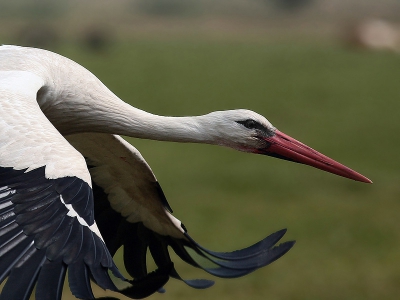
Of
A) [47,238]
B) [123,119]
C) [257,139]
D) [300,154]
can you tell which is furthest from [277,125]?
[47,238]

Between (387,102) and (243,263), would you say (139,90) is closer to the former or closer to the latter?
(387,102)

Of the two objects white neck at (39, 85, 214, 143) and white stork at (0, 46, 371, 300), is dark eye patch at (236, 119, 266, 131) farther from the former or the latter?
white neck at (39, 85, 214, 143)

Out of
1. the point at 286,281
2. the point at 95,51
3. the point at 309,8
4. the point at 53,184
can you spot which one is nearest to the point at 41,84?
the point at 53,184

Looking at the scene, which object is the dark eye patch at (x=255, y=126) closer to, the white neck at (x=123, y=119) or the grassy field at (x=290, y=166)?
the white neck at (x=123, y=119)

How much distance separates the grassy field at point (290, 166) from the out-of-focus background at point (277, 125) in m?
0.04

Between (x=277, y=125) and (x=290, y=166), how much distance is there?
2.76m

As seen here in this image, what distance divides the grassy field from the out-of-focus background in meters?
0.04

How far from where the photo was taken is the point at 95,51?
3656 cm

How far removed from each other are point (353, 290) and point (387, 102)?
1513 cm

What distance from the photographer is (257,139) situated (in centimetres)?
543

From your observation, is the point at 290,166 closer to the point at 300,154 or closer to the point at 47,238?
the point at 300,154

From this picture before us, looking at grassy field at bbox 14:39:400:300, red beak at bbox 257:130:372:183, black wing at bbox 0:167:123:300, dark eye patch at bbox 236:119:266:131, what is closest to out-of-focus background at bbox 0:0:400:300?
grassy field at bbox 14:39:400:300

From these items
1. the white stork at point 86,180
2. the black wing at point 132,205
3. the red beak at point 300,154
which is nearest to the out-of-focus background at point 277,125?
the black wing at point 132,205

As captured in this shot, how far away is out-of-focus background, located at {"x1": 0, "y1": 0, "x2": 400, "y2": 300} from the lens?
475 inches
